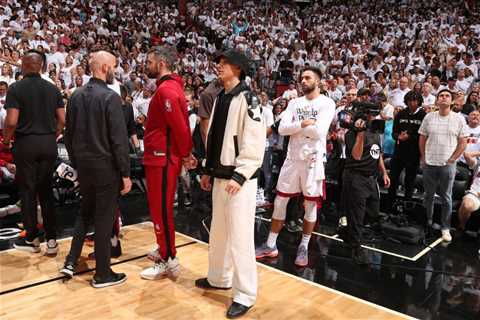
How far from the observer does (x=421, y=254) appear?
5.03 metres

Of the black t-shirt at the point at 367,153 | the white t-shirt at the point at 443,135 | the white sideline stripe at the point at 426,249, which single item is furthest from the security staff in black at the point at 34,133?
the white t-shirt at the point at 443,135

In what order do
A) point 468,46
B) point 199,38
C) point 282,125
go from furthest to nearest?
point 199,38, point 468,46, point 282,125

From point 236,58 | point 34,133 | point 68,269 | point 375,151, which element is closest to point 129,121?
point 34,133

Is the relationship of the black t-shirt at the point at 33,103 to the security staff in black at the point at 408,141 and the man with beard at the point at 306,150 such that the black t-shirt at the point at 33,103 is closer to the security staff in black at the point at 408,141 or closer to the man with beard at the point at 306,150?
the man with beard at the point at 306,150

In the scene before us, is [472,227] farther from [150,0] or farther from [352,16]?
[150,0]

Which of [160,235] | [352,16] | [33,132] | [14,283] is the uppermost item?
[352,16]

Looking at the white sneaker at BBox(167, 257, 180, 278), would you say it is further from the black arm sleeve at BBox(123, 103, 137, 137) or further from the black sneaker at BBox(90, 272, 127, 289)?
the black arm sleeve at BBox(123, 103, 137, 137)

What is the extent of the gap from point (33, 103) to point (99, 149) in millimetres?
1043

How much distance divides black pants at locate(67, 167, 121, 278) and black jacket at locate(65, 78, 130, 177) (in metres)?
0.08

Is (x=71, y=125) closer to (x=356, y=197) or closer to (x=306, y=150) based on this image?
(x=306, y=150)

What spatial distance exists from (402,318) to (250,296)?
1.14 metres

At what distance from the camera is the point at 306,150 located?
4348 millimetres

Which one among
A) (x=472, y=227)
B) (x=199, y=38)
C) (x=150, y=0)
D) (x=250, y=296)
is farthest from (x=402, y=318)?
(x=150, y=0)

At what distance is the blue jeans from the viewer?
5480 mm
